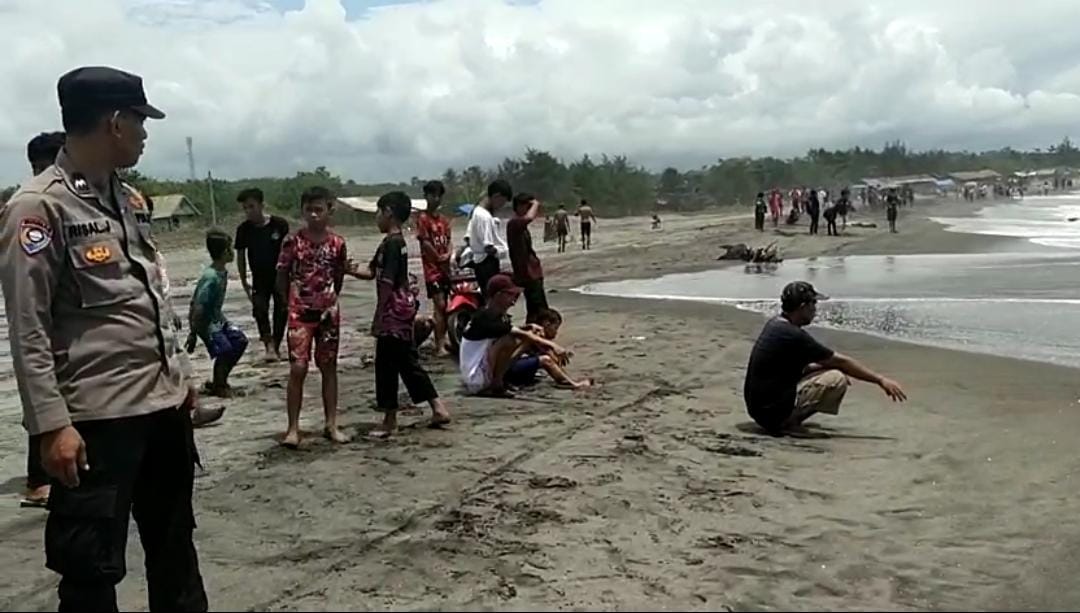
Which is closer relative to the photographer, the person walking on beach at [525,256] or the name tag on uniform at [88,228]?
the name tag on uniform at [88,228]

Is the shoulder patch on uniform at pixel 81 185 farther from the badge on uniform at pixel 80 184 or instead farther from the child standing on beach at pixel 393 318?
the child standing on beach at pixel 393 318

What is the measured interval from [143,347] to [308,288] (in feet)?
12.1

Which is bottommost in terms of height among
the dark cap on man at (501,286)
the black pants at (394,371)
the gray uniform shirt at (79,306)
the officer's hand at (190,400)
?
the black pants at (394,371)

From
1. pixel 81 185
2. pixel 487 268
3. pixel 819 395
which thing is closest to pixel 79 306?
pixel 81 185

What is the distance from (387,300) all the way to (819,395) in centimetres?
317

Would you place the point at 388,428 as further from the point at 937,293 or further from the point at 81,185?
the point at 937,293

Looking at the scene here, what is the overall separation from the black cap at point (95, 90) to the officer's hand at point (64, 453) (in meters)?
1.01

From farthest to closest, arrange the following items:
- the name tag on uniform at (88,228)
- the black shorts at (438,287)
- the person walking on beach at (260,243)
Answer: the black shorts at (438,287) < the person walking on beach at (260,243) < the name tag on uniform at (88,228)

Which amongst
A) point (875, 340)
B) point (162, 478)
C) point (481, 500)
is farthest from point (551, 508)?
point (875, 340)

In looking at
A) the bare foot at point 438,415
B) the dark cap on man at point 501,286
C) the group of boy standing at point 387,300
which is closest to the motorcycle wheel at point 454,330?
the group of boy standing at point 387,300

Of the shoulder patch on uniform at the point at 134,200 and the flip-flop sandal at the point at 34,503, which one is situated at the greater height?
the shoulder patch on uniform at the point at 134,200

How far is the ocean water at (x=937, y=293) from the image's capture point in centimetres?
1383

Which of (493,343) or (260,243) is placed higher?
(260,243)

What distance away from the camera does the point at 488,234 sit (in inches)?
421
